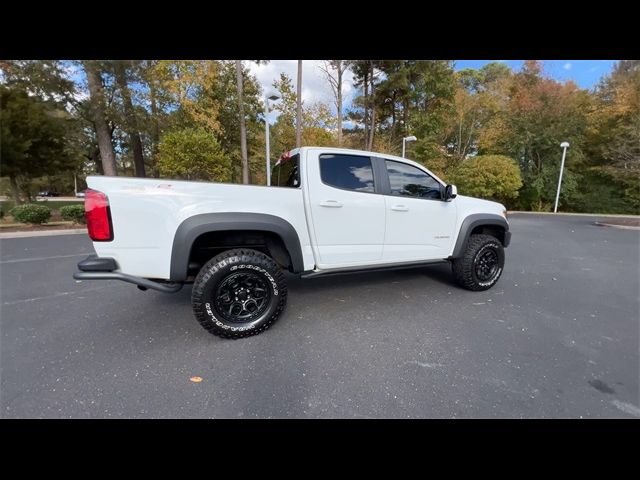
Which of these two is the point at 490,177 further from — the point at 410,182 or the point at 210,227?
the point at 210,227

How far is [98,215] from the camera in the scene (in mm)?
2318

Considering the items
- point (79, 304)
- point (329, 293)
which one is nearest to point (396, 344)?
point (329, 293)

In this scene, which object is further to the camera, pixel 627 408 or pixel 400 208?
pixel 400 208

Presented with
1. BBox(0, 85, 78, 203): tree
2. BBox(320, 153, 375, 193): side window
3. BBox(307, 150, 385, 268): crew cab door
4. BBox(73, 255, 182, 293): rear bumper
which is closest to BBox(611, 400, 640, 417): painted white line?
BBox(307, 150, 385, 268): crew cab door

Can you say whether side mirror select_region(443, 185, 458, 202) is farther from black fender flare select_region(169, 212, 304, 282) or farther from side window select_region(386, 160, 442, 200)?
black fender flare select_region(169, 212, 304, 282)

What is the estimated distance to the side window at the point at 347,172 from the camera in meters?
3.14

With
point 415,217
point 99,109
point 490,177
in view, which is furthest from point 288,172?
point 490,177

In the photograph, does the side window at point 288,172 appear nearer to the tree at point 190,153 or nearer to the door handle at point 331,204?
the door handle at point 331,204

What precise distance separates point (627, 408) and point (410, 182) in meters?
2.74

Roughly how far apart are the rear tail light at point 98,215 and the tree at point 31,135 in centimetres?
1560

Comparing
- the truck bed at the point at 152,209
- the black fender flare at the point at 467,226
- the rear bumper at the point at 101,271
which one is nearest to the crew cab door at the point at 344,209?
the truck bed at the point at 152,209

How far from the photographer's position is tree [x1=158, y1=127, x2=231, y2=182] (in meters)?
12.1
